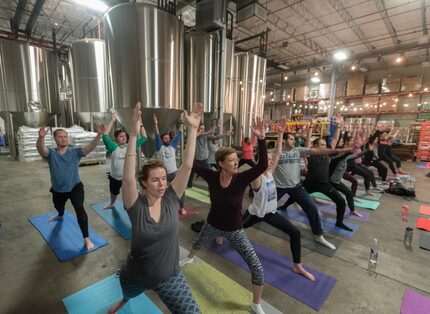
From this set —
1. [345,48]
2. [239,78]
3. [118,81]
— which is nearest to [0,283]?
[118,81]

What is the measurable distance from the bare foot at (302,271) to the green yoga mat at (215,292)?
0.72 metres

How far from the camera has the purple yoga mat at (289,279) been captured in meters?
2.30

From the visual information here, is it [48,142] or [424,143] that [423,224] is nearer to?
[424,143]

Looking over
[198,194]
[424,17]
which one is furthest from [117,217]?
[424,17]

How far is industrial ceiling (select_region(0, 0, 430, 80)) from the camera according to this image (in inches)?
301

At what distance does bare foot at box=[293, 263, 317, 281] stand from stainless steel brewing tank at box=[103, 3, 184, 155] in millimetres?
3874

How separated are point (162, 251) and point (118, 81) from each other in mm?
4113

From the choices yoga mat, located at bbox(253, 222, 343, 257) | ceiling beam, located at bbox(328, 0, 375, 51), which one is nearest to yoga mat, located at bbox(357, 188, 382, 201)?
yoga mat, located at bbox(253, 222, 343, 257)

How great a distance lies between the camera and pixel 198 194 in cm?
571

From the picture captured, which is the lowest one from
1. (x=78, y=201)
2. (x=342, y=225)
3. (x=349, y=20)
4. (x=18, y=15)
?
(x=342, y=225)

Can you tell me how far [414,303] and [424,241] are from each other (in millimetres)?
1859

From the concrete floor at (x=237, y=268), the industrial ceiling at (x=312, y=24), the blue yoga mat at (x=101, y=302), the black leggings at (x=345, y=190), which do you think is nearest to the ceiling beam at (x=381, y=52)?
the industrial ceiling at (x=312, y=24)

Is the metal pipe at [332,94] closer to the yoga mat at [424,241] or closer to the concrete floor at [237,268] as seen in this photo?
the concrete floor at [237,268]

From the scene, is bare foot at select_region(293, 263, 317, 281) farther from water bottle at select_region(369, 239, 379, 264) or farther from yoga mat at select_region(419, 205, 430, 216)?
yoga mat at select_region(419, 205, 430, 216)
